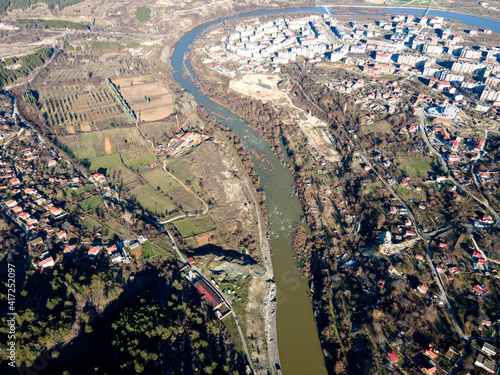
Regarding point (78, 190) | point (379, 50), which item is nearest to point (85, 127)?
point (78, 190)

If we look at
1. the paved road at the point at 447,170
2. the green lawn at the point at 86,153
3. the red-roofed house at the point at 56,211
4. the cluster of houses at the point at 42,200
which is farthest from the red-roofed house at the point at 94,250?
the paved road at the point at 447,170

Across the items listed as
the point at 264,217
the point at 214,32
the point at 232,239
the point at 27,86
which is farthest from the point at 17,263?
the point at 214,32

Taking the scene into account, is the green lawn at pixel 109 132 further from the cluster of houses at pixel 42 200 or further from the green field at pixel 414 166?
the green field at pixel 414 166

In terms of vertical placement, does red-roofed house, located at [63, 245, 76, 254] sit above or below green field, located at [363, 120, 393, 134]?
below

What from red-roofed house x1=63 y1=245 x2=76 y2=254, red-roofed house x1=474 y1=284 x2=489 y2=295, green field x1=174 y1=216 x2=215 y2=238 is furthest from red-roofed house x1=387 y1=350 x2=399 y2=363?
A: red-roofed house x1=63 y1=245 x2=76 y2=254

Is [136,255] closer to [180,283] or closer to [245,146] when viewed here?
[180,283]

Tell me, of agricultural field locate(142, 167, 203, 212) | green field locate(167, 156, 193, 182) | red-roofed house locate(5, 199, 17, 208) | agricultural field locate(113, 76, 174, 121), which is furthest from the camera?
agricultural field locate(113, 76, 174, 121)

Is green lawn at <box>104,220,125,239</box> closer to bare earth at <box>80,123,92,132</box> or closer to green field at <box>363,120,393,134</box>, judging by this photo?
bare earth at <box>80,123,92,132</box>
